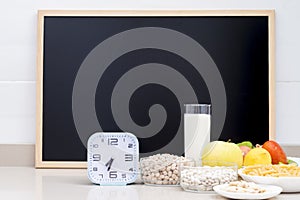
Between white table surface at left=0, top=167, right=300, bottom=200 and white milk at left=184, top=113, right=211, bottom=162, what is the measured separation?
192 mm

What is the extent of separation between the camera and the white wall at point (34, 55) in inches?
71.7

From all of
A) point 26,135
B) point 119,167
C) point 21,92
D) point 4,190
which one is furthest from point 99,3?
point 4,190

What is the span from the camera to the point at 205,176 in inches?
52.1

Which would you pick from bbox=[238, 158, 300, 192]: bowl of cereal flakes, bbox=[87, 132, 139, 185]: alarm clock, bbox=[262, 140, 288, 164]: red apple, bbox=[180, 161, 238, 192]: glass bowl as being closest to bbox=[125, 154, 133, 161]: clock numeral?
bbox=[87, 132, 139, 185]: alarm clock

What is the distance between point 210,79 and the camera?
1812 millimetres

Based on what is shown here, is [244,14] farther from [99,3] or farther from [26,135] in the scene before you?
[26,135]

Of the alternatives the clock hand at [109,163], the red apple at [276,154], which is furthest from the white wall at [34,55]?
the clock hand at [109,163]

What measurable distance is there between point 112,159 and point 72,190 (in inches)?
6.3

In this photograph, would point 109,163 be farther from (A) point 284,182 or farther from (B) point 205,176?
(A) point 284,182

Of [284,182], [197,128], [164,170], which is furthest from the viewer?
[197,128]

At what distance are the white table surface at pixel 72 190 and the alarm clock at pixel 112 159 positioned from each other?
0.03m

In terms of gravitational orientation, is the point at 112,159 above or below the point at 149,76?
below

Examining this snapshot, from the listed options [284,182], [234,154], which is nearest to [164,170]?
[234,154]

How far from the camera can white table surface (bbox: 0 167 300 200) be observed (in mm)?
1251
